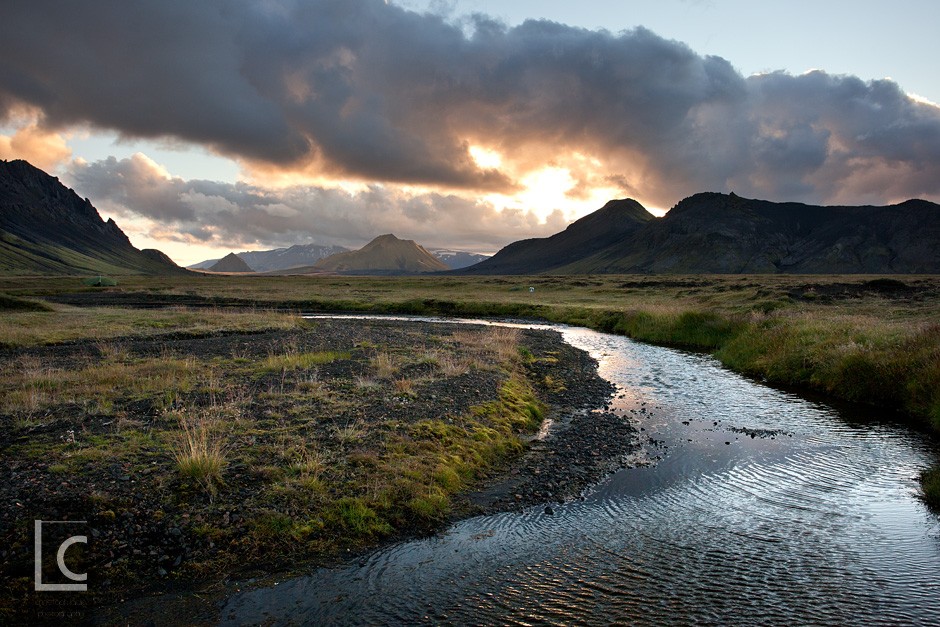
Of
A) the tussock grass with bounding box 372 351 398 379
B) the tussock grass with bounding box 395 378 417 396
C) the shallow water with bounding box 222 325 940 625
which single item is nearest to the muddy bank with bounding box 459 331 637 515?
the shallow water with bounding box 222 325 940 625

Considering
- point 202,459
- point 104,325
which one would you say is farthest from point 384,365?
point 104,325

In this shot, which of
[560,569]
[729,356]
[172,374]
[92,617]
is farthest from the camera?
[729,356]

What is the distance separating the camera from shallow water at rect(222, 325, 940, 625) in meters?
9.01

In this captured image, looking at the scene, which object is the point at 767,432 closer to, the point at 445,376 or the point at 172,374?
the point at 445,376

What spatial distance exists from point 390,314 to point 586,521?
214ft

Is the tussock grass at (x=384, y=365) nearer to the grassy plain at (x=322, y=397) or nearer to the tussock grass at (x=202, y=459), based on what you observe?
the grassy plain at (x=322, y=397)

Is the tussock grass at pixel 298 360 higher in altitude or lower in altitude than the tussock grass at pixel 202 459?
higher

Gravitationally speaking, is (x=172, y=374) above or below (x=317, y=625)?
above

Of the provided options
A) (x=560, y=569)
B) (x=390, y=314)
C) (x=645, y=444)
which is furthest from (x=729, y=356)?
(x=390, y=314)

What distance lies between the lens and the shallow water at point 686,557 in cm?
901

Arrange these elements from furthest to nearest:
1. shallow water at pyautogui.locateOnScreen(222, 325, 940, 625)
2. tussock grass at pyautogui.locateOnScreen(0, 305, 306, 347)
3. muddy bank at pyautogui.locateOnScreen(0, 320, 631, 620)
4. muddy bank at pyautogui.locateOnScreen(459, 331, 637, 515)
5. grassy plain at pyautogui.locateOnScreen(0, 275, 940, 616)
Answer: tussock grass at pyautogui.locateOnScreen(0, 305, 306, 347), muddy bank at pyautogui.locateOnScreen(459, 331, 637, 515), grassy plain at pyautogui.locateOnScreen(0, 275, 940, 616), muddy bank at pyautogui.locateOnScreen(0, 320, 631, 620), shallow water at pyautogui.locateOnScreen(222, 325, 940, 625)

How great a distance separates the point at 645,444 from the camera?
18344 mm

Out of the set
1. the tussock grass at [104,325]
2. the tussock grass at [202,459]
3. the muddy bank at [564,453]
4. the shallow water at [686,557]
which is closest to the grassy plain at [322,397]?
the tussock grass at [202,459]

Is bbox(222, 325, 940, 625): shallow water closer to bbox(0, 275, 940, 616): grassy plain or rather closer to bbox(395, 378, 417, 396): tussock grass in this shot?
bbox(0, 275, 940, 616): grassy plain
